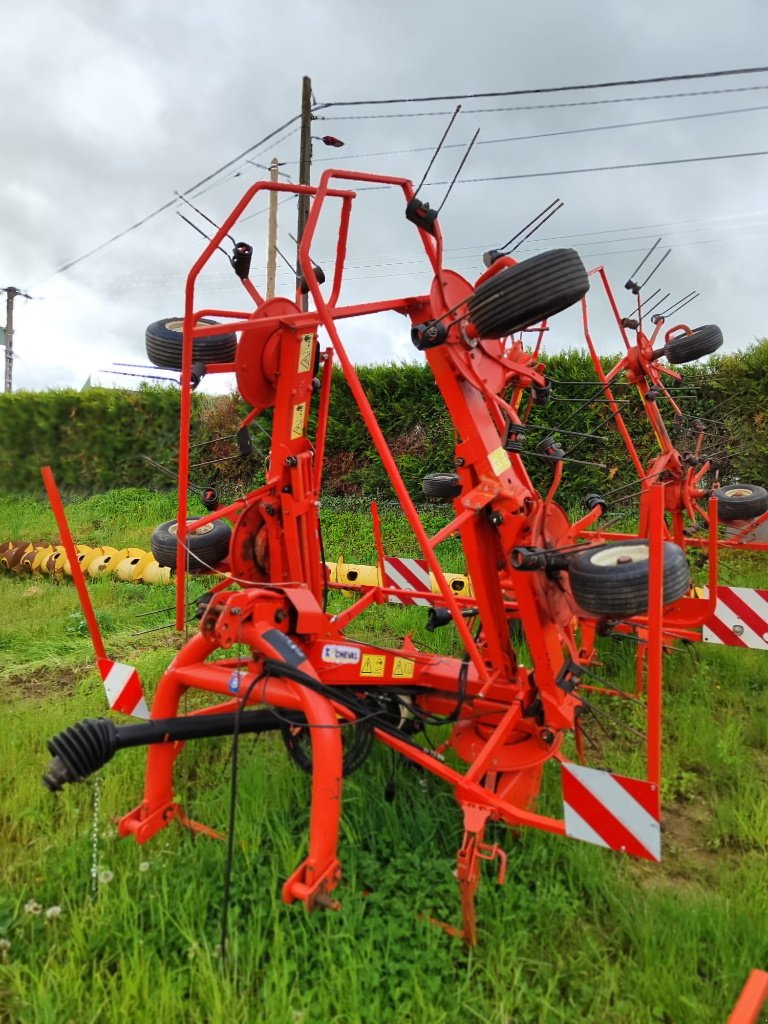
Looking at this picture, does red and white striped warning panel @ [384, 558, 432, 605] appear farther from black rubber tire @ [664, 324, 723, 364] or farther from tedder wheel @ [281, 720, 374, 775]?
black rubber tire @ [664, 324, 723, 364]

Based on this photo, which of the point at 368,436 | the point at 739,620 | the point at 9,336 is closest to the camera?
the point at 739,620

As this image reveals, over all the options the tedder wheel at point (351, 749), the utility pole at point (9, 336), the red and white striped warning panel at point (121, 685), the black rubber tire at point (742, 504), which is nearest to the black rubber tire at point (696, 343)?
the black rubber tire at point (742, 504)

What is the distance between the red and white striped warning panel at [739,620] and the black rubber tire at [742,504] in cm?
165

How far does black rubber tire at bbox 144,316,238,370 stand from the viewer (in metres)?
3.88

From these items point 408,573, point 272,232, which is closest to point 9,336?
point 272,232

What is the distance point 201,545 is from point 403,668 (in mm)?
1487

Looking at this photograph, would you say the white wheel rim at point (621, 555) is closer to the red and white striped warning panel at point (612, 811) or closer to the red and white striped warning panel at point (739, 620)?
the red and white striped warning panel at point (612, 811)

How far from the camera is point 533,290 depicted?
2.39 m

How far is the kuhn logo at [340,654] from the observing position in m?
2.98

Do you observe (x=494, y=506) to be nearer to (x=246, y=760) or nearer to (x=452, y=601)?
(x=452, y=601)

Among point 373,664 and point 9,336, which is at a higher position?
point 9,336

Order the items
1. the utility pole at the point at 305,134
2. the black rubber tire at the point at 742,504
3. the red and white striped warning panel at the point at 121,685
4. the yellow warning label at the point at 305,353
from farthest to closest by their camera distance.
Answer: the utility pole at the point at 305,134
the black rubber tire at the point at 742,504
the yellow warning label at the point at 305,353
the red and white striped warning panel at the point at 121,685

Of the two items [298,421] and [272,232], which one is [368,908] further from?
[272,232]

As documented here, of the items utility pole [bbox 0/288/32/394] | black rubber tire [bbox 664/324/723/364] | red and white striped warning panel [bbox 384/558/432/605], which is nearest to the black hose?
red and white striped warning panel [bbox 384/558/432/605]
